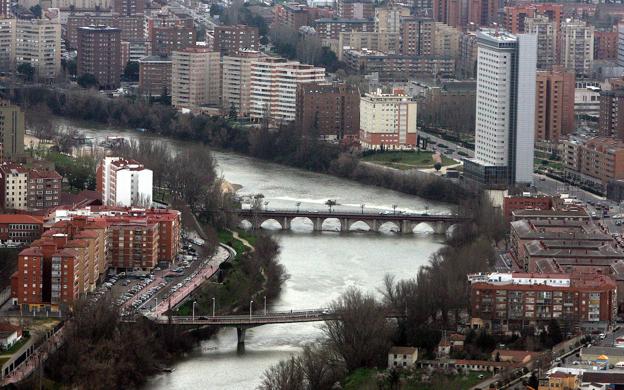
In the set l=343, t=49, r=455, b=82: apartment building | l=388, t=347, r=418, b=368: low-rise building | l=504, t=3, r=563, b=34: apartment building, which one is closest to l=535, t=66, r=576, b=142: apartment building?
l=343, t=49, r=455, b=82: apartment building

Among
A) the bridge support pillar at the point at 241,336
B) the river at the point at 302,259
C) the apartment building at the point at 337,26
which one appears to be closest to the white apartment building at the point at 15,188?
the river at the point at 302,259

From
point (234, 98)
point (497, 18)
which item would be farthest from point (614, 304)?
point (497, 18)

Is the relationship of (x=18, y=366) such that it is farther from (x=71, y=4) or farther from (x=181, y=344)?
(x=71, y=4)

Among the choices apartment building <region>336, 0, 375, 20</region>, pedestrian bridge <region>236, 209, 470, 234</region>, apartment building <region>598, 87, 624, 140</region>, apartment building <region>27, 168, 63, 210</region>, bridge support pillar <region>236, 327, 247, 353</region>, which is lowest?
bridge support pillar <region>236, 327, 247, 353</region>

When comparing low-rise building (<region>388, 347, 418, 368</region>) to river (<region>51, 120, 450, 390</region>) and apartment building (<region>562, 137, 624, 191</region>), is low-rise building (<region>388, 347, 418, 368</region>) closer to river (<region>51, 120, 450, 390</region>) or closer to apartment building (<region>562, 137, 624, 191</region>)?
river (<region>51, 120, 450, 390</region>)

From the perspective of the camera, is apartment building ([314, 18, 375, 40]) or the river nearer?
the river

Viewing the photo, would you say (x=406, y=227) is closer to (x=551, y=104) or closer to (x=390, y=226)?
(x=390, y=226)
